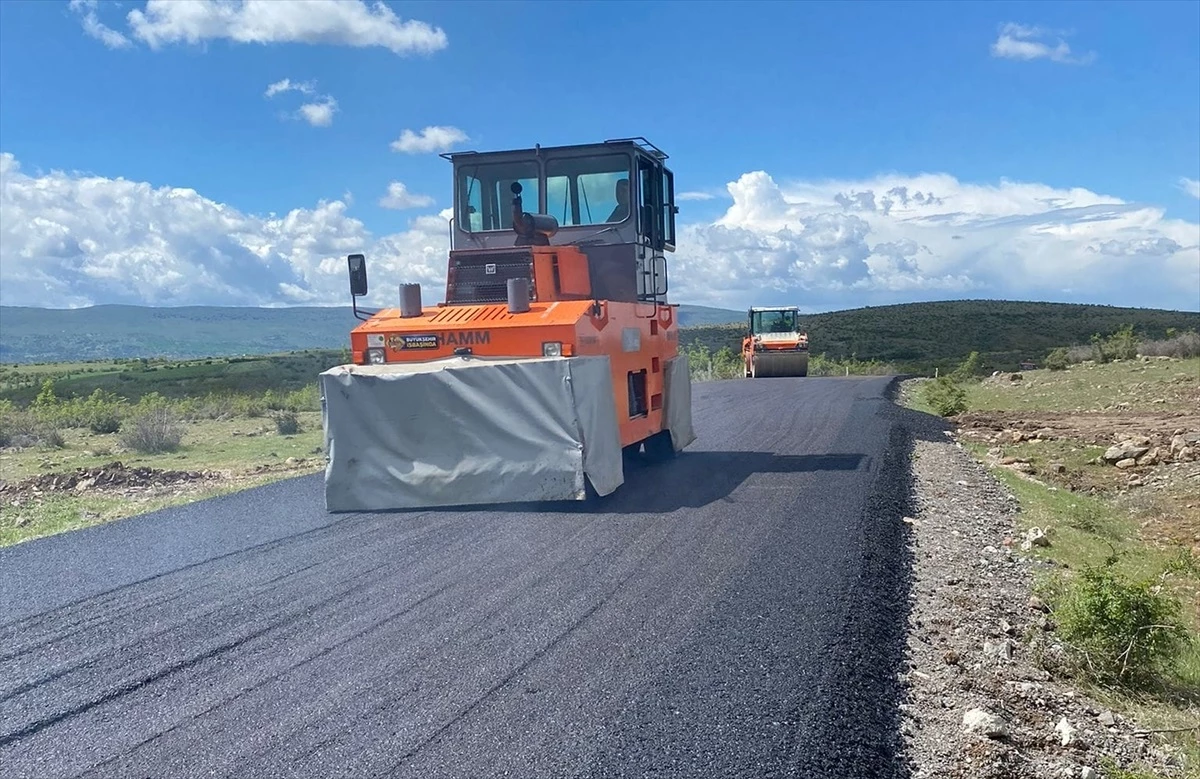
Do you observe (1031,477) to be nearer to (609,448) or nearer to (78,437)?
(609,448)

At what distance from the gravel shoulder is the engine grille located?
4676 mm

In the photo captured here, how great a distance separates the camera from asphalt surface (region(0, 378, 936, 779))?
399 centimetres

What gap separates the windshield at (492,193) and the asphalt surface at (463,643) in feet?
12.6

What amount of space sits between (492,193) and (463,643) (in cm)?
725

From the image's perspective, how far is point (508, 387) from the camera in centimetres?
920

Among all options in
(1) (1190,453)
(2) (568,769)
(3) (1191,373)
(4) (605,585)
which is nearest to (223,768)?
(2) (568,769)

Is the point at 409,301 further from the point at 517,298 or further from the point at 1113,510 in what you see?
the point at 1113,510

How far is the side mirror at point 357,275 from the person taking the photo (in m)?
10.5

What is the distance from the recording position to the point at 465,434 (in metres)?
9.23

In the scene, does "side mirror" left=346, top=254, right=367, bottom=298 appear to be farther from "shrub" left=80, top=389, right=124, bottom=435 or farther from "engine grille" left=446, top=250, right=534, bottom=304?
"shrub" left=80, top=389, right=124, bottom=435

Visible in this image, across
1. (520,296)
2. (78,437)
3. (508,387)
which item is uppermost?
(520,296)

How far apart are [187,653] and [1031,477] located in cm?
1087

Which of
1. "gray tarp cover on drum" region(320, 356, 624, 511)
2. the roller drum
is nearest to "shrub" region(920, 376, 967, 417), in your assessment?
the roller drum

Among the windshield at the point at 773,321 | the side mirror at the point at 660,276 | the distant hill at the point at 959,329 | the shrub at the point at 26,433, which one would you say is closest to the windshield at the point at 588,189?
the side mirror at the point at 660,276
